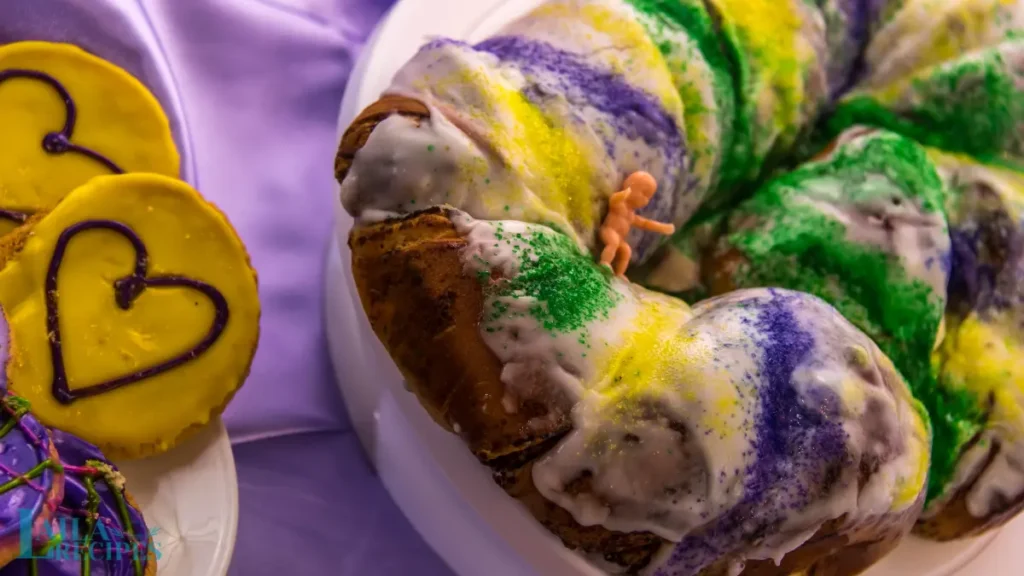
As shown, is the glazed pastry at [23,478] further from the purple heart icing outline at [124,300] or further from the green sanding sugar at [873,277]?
the green sanding sugar at [873,277]

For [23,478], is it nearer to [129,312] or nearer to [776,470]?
[129,312]

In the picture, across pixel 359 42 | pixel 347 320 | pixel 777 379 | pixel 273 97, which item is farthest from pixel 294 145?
pixel 777 379

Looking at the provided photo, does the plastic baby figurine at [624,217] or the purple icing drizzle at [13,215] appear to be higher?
the plastic baby figurine at [624,217]

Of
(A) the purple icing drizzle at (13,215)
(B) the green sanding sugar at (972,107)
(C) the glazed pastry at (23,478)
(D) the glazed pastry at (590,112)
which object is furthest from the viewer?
(B) the green sanding sugar at (972,107)

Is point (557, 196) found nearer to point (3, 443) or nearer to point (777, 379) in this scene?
point (777, 379)

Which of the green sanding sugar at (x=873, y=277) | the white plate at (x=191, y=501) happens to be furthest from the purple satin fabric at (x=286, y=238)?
the green sanding sugar at (x=873, y=277)

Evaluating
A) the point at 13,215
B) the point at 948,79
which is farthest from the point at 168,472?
the point at 948,79
